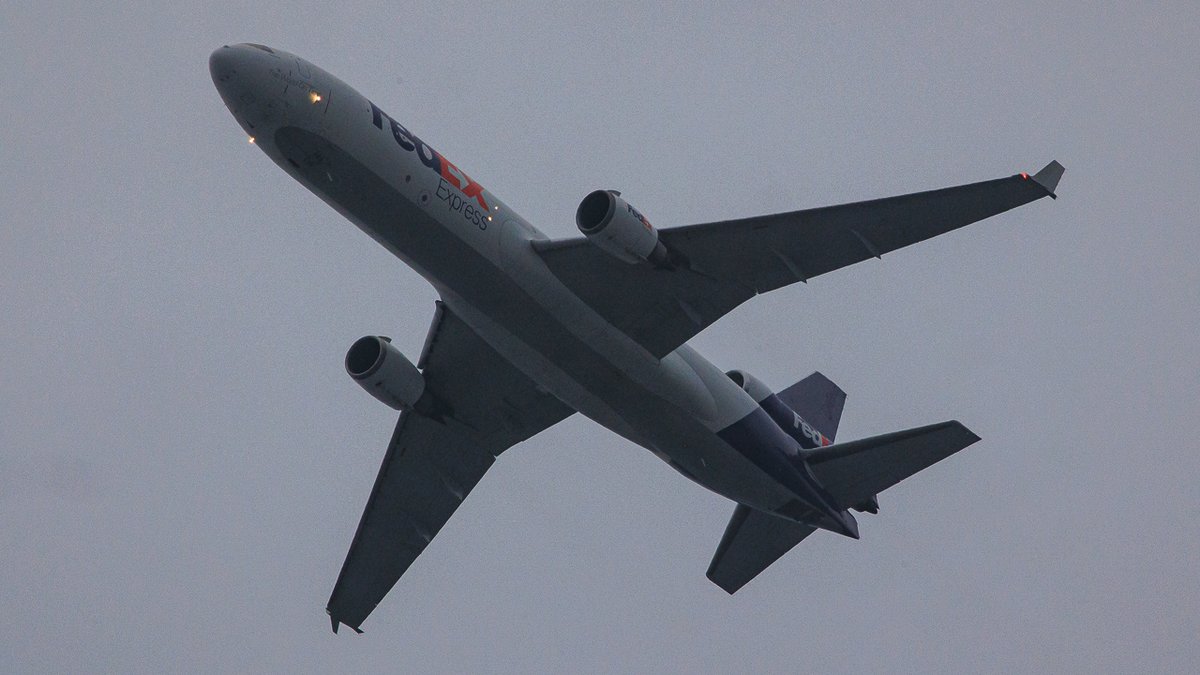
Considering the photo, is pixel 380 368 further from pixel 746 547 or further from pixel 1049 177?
pixel 1049 177

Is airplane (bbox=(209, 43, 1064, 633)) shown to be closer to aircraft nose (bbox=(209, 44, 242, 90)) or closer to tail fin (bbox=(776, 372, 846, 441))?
aircraft nose (bbox=(209, 44, 242, 90))

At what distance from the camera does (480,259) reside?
31.9 metres

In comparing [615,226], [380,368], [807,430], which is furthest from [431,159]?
[807,430]

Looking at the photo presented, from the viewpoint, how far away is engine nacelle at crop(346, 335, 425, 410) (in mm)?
35000

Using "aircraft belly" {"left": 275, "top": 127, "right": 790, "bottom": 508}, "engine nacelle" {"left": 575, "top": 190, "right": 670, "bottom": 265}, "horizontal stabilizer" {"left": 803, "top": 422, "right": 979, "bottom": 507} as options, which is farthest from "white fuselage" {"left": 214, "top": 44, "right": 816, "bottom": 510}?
"engine nacelle" {"left": 575, "top": 190, "right": 670, "bottom": 265}

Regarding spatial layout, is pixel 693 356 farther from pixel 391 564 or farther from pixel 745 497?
pixel 391 564

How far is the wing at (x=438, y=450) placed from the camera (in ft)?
120

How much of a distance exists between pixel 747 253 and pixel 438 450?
11.3 meters

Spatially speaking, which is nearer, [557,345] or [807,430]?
[557,345]

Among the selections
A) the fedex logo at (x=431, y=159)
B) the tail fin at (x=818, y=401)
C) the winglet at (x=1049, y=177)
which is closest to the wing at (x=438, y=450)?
the fedex logo at (x=431, y=159)

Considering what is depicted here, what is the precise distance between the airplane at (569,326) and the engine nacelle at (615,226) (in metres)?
0.04

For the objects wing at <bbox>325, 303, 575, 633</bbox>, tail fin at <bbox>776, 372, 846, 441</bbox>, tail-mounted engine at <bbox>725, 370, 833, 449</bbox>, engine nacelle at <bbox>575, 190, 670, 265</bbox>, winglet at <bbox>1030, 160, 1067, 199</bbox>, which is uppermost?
winglet at <bbox>1030, 160, 1067, 199</bbox>

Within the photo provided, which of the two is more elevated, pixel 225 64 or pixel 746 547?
pixel 746 547

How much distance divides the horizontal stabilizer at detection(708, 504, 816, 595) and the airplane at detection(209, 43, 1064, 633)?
0.06 metres
